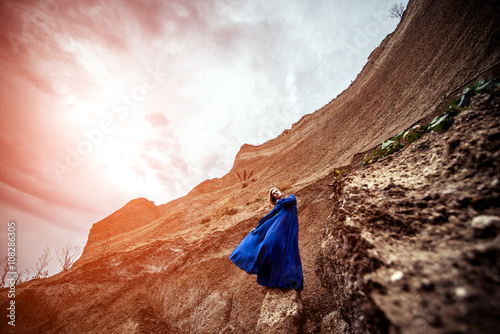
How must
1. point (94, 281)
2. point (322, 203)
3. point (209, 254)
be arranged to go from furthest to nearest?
1. point (94, 281)
2. point (209, 254)
3. point (322, 203)

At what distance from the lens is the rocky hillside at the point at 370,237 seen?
1.01 m

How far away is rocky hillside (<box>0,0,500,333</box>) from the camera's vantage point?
1.01 metres

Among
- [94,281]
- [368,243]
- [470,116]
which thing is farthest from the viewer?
[94,281]

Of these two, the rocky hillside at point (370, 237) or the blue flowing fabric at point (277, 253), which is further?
the blue flowing fabric at point (277, 253)

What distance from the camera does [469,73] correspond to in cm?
484

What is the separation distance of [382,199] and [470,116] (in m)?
1.14

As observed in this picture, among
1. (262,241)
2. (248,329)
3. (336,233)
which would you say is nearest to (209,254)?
(248,329)

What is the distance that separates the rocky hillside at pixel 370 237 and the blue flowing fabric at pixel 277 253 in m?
0.43

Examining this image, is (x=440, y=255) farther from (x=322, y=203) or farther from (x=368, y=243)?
(x=322, y=203)

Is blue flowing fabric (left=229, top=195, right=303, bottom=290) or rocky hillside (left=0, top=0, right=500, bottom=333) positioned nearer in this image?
rocky hillside (left=0, top=0, right=500, bottom=333)

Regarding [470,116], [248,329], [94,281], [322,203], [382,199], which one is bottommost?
[248,329]

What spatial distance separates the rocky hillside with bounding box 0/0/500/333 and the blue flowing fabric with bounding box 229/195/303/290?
0.43 meters

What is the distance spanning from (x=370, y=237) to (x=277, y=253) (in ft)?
6.59

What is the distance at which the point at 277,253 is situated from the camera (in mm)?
3338
